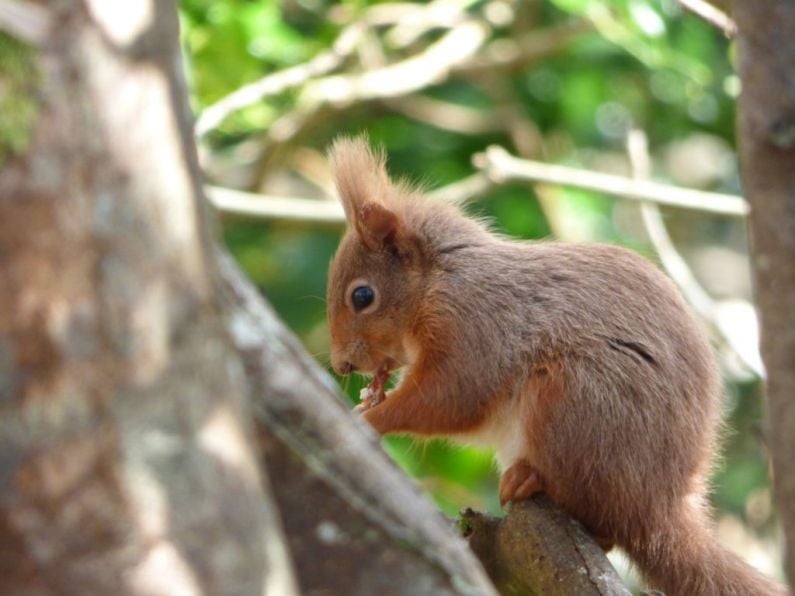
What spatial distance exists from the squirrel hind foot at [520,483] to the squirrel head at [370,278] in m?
0.48

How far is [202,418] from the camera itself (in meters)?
1.09

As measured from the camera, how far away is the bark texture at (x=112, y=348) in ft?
3.41

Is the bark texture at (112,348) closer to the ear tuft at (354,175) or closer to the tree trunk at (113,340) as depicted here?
the tree trunk at (113,340)

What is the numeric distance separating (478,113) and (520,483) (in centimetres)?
361

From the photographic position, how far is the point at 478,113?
5.99 meters

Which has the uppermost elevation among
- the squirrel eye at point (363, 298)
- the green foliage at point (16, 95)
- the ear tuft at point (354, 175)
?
the green foliage at point (16, 95)

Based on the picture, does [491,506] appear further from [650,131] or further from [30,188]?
[30,188]

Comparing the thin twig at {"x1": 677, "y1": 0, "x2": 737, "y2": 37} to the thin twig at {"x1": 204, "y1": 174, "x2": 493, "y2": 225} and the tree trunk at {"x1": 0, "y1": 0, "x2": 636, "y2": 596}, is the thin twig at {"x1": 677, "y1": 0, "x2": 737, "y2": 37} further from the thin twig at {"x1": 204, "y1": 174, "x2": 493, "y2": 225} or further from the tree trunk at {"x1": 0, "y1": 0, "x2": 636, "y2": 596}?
the thin twig at {"x1": 204, "y1": 174, "x2": 493, "y2": 225}

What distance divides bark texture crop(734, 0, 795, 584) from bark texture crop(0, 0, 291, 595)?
0.53 metres

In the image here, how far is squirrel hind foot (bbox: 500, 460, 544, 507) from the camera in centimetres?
257

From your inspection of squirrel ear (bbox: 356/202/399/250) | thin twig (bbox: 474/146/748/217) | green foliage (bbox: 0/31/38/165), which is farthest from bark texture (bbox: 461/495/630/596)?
thin twig (bbox: 474/146/748/217)

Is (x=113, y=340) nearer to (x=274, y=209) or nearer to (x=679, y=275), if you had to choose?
(x=679, y=275)

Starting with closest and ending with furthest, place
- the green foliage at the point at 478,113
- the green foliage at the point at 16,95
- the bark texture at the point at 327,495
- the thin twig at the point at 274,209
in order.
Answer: the green foliage at the point at 16,95 → the bark texture at the point at 327,495 → the thin twig at the point at 274,209 → the green foliage at the point at 478,113

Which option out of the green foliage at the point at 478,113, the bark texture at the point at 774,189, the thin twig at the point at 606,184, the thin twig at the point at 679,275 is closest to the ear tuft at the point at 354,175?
the thin twig at the point at 606,184
